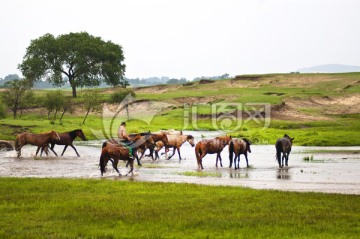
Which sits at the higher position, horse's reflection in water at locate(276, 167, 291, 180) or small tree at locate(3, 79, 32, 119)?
small tree at locate(3, 79, 32, 119)

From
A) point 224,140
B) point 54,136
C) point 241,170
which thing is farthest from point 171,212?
point 54,136

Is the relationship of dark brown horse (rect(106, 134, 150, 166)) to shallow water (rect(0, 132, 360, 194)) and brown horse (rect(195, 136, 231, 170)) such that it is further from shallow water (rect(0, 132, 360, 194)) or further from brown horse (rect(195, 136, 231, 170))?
brown horse (rect(195, 136, 231, 170))

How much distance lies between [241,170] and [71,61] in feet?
230

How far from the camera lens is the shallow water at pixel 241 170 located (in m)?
22.2

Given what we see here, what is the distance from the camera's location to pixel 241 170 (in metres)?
27.6

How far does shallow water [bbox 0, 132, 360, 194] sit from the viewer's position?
22234 mm

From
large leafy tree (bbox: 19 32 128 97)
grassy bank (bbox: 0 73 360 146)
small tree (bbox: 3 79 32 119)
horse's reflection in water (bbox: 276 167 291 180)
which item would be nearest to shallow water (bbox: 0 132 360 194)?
horse's reflection in water (bbox: 276 167 291 180)

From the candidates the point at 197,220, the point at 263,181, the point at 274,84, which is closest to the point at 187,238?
the point at 197,220

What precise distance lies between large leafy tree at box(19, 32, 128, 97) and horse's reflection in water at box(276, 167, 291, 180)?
226 ft

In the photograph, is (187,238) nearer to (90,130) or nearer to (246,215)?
(246,215)

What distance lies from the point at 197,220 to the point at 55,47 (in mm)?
81507

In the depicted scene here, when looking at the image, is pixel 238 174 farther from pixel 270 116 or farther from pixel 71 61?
pixel 71 61

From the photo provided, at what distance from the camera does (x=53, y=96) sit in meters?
72.9

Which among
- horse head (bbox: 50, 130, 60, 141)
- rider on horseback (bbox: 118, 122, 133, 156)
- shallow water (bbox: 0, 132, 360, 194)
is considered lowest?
shallow water (bbox: 0, 132, 360, 194)
